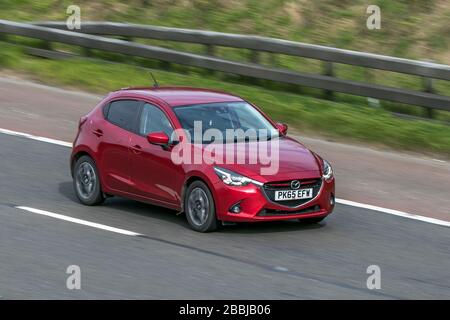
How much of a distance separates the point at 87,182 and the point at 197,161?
7.09ft

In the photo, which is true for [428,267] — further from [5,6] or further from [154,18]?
[5,6]

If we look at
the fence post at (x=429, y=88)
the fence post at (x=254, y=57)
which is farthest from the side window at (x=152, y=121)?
the fence post at (x=254, y=57)

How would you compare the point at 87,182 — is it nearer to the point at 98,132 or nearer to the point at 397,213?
the point at 98,132

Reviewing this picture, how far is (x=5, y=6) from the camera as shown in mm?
27781

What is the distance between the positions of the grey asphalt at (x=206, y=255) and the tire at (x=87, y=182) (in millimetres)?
161

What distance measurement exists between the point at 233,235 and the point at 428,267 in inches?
89.6

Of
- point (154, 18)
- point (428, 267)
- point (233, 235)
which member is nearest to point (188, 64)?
point (154, 18)

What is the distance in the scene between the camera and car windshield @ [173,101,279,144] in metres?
13.0

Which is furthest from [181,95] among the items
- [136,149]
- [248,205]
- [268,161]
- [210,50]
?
[210,50]

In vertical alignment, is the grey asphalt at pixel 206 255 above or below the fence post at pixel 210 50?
below

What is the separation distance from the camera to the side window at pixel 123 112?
1372cm

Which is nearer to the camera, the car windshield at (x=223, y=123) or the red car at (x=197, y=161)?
the red car at (x=197, y=161)

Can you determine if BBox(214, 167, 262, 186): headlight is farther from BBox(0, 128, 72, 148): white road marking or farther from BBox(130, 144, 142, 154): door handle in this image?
BBox(0, 128, 72, 148): white road marking

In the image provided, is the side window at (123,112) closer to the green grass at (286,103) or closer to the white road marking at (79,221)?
the white road marking at (79,221)
